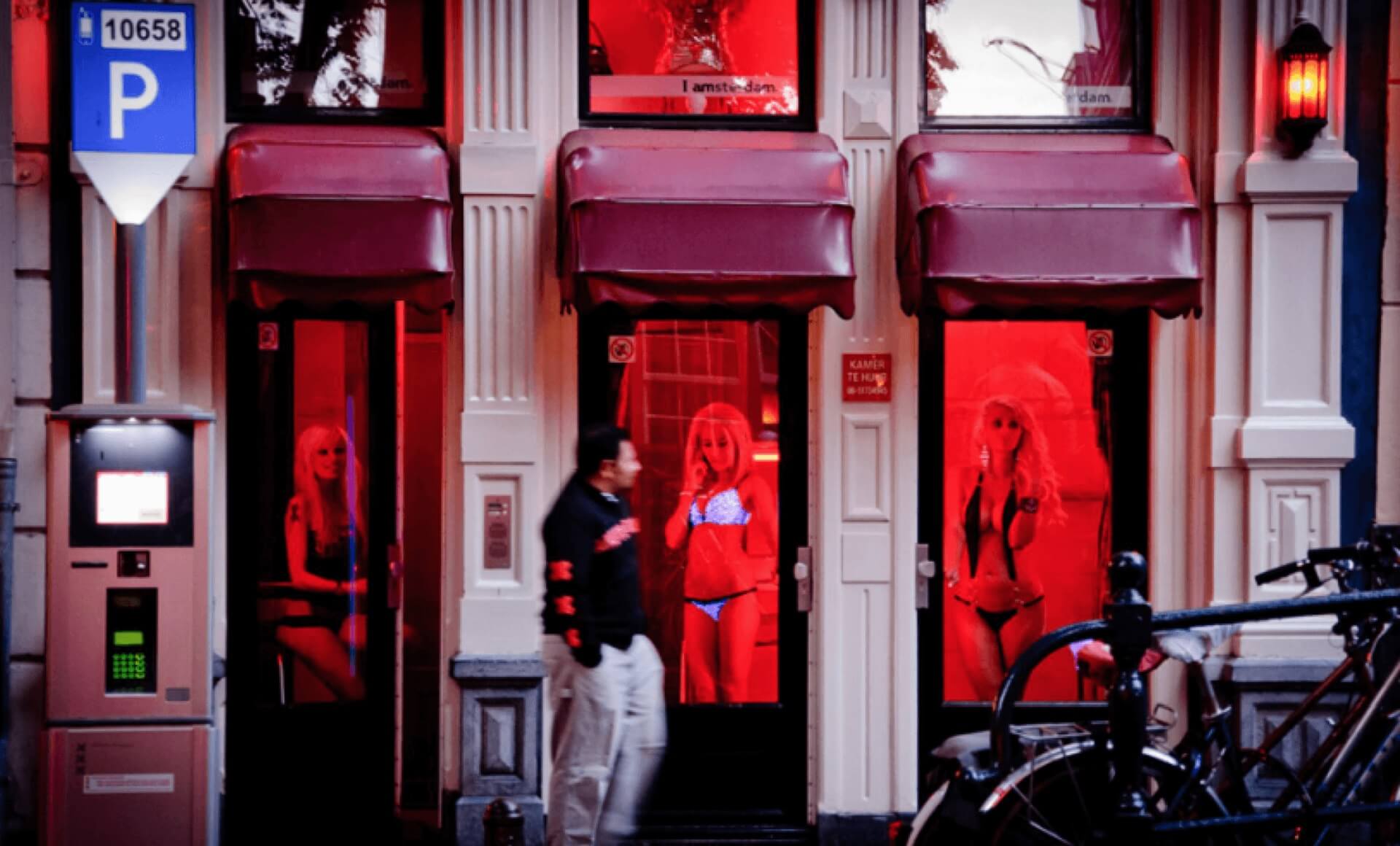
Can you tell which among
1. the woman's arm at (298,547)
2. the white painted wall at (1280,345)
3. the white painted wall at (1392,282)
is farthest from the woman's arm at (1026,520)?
the woman's arm at (298,547)

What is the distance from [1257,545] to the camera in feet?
24.8

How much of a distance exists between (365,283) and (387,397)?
91cm

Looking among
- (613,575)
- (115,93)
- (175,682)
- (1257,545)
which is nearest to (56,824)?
(175,682)

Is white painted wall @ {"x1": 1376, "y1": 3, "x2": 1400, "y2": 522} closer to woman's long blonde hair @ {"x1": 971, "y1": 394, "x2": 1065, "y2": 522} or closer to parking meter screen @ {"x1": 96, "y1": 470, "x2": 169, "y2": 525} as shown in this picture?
woman's long blonde hair @ {"x1": 971, "y1": 394, "x2": 1065, "y2": 522}

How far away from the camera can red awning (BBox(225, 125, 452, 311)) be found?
7039mm

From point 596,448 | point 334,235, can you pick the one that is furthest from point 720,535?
point 334,235

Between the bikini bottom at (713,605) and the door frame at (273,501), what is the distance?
64.5 inches

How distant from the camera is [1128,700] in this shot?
4.70 meters

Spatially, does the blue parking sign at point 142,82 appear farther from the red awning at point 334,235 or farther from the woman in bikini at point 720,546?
the woman in bikini at point 720,546

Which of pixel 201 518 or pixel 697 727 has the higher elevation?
pixel 201 518

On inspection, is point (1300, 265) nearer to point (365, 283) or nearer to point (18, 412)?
point (365, 283)

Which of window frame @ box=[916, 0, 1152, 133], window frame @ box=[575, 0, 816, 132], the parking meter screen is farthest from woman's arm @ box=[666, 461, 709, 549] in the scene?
the parking meter screen

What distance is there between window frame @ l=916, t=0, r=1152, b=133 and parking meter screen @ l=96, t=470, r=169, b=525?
171 inches

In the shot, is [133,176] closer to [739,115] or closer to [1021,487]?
[739,115]
